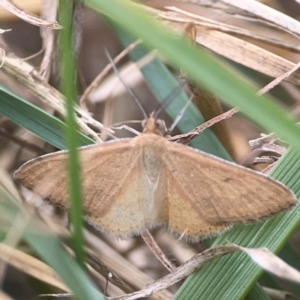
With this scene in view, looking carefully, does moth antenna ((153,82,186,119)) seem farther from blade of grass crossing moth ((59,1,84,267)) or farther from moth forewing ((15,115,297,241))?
blade of grass crossing moth ((59,1,84,267))

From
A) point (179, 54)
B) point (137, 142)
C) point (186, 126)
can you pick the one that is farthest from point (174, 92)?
point (179, 54)

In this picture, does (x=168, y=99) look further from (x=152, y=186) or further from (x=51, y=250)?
(x=51, y=250)

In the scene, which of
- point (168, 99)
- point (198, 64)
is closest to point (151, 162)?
point (168, 99)

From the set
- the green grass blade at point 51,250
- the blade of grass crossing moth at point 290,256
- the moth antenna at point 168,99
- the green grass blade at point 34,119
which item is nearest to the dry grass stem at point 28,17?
the green grass blade at point 34,119

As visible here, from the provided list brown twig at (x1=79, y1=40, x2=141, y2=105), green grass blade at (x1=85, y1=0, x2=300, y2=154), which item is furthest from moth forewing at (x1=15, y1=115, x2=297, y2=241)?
green grass blade at (x1=85, y1=0, x2=300, y2=154)

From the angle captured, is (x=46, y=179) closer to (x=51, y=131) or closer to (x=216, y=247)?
(x=51, y=131)

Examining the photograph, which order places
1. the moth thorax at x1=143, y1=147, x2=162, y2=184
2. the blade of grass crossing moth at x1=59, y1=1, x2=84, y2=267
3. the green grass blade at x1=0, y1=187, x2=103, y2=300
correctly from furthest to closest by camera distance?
the moth thorax at x1=143, y1=147, x2=162, y2=184 → the green grass blade at x1=0, y1=187, x2=103, y2=300 → the blade of grass crossing moth at x1=59, y1=1, x2=84, y2=267
